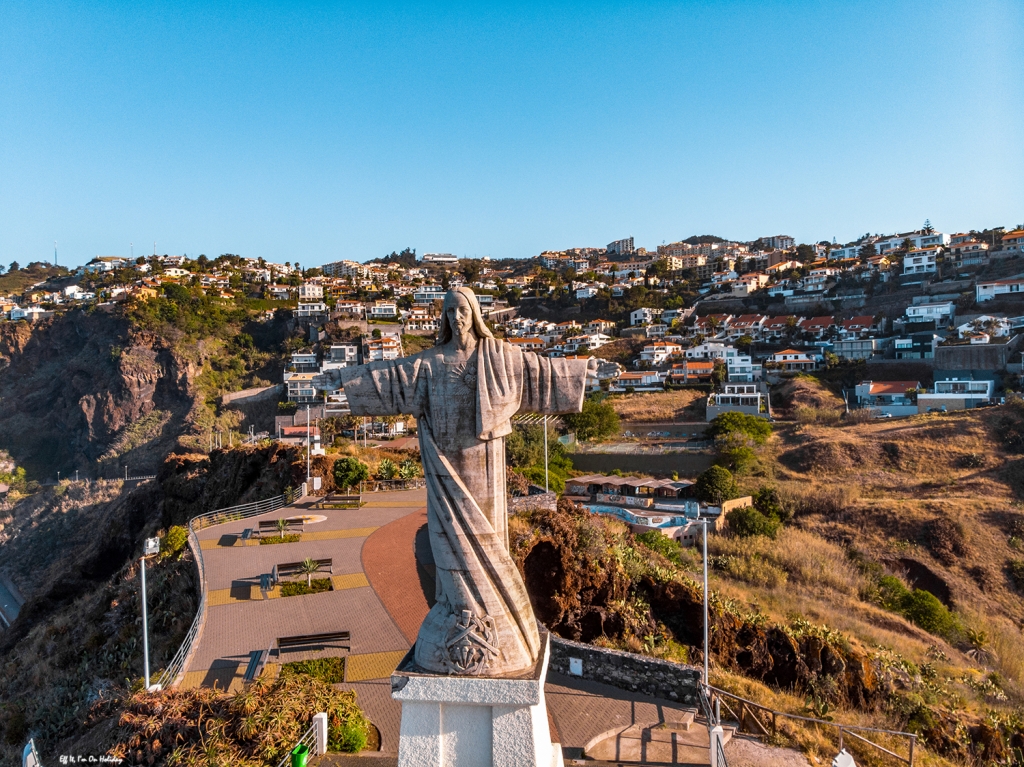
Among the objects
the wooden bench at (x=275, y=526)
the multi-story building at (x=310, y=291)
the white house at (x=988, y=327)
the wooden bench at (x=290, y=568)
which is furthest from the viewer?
the multi-story building at (x=310, y=291)

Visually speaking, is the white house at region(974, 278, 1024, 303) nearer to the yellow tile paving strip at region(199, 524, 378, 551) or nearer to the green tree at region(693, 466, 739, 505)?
the green tree at region(693, 466, 739, 505)

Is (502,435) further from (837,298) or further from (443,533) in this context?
(837,298)

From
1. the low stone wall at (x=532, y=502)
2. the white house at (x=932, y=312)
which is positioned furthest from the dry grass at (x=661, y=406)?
the low stone wall at (x=532, y=502)

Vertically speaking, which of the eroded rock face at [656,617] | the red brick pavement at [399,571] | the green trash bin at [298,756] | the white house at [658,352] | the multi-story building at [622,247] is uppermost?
the multi-story building at [622,247]

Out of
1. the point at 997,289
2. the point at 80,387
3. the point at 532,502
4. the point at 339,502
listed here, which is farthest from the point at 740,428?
the point at 80,387

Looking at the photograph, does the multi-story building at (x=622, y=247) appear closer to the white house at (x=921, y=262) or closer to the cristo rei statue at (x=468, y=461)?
the white house at (x=921, y=262)

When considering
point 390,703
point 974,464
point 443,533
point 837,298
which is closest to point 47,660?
point 390,703
